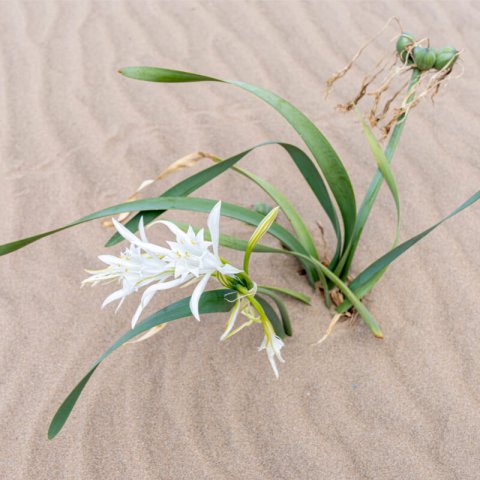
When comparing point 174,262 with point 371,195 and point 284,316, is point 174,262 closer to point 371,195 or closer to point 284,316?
point 284,316

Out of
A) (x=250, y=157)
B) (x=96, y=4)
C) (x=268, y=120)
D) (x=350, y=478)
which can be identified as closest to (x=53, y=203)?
(x=250, y=157)

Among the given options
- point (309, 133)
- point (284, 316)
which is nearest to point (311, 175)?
point (309, 133)

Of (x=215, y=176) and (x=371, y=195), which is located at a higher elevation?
(x=371, y=195)

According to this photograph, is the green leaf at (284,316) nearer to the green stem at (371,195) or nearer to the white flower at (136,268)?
the green stem at (371,195)

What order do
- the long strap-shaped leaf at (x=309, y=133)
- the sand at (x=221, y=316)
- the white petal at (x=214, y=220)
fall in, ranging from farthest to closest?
1. the sand at (x=221, y=316)
2. the long strap-shaped leaf at (x=309, y=133)
3. the white petal at (x=214, y=220)

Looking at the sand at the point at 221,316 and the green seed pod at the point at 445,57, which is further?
the sand at the point at 221,316

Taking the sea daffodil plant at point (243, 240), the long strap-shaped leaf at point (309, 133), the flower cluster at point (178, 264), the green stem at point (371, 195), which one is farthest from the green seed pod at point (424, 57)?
the flower cluster at point (178, 264)
